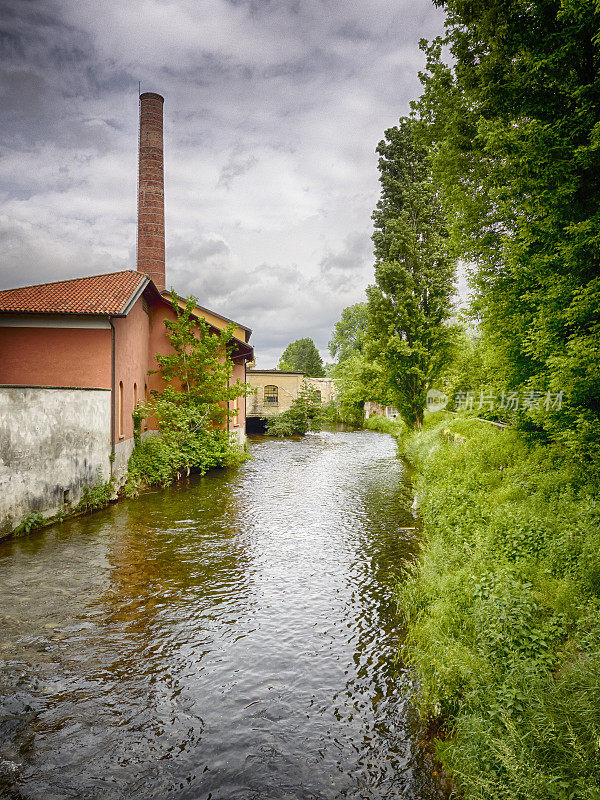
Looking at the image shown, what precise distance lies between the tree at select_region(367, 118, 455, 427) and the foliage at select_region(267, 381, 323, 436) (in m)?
12.3

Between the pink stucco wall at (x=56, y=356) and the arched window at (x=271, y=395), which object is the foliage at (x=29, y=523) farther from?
the arched window at (x=271, y=395)

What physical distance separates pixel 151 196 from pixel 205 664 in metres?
22.8

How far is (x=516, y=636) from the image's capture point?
4.59 metres

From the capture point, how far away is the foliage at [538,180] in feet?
21.1

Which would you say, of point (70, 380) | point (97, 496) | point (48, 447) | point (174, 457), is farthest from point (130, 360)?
point (48, 447)

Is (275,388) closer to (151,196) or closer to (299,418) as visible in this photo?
(299,418)

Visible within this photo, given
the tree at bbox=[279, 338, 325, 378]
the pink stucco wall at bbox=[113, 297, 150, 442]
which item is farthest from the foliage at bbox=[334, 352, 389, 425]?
the pink stucco wall at bbox=[113, 297, 150, 442]

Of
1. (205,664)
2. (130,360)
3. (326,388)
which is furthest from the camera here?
(326,388)

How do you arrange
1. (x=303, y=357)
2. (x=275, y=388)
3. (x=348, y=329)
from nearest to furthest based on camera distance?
1. (x=275, y=388)
2. (x=348, y=329)
3. (x=303, y=357)

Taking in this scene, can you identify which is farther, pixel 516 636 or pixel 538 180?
pixel 538 180

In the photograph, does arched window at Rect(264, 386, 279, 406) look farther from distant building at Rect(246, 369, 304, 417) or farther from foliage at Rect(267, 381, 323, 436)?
foliage at Rect(267, 381, 323, 436)

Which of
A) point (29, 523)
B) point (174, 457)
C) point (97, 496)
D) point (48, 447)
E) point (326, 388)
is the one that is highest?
point (326, 388)

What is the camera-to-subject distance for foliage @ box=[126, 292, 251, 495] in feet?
53.2

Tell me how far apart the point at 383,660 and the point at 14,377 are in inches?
500
